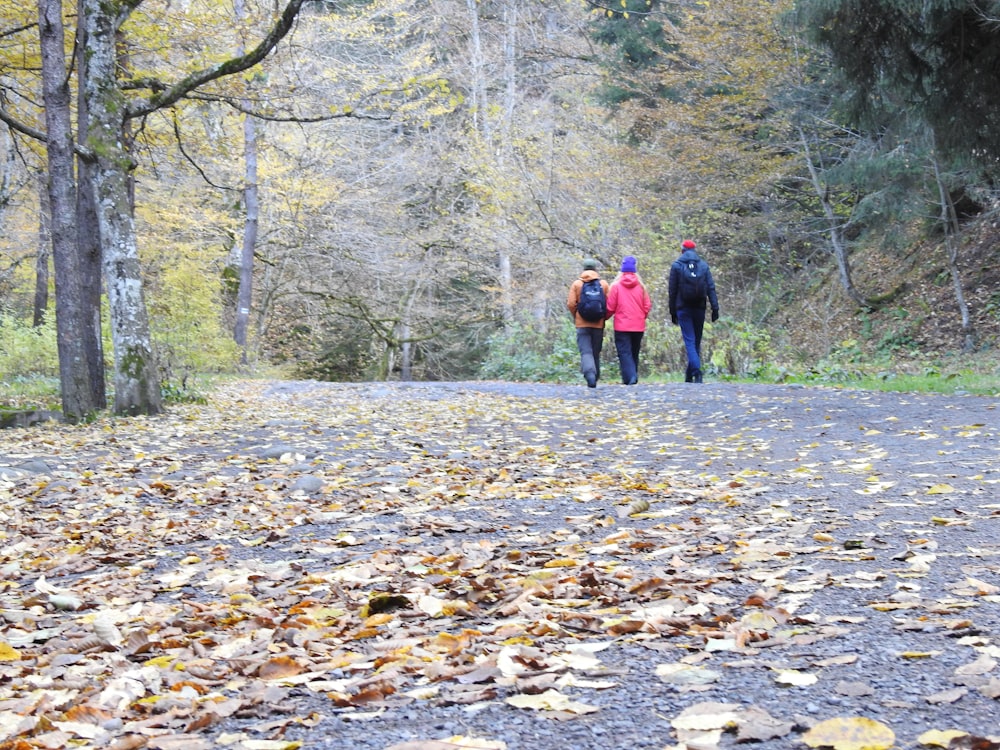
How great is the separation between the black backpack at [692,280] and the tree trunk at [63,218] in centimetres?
801

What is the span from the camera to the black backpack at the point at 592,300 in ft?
45.5

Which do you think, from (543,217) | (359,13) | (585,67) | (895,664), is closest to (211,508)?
(895,664)

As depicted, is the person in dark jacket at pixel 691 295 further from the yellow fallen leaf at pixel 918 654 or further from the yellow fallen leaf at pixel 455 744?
the yellow fallen leaf at pixel 455 744

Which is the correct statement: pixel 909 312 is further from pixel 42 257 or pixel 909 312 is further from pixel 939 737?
pixel 42 257

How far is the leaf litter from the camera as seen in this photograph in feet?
7.68

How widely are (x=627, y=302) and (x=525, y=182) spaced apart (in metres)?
8.22

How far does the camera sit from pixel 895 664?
2.54 m

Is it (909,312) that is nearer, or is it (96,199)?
(96,199)

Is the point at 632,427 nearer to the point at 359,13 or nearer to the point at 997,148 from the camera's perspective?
the point at 997,148

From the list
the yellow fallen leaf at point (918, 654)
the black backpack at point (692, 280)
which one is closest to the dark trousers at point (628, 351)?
the black backpack at point (692, 280)

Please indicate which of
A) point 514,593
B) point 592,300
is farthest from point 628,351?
point 514,593

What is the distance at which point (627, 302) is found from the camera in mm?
13898

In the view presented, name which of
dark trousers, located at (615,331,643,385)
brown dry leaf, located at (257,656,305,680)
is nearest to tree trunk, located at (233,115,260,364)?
dark trousers, located at (615,331,643,385)

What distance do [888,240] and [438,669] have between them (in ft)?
60.1
